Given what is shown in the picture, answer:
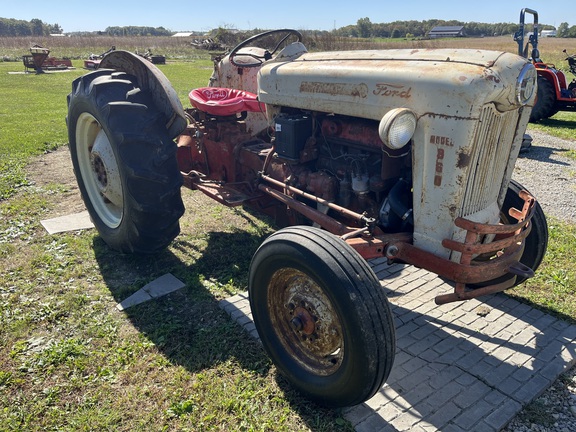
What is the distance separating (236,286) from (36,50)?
2519 centimetres

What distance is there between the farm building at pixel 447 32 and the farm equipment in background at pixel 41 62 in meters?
40.6

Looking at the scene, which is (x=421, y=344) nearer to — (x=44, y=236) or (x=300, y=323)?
(x=300, y=323)

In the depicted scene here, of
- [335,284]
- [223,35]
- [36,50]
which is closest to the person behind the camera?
[335,284]

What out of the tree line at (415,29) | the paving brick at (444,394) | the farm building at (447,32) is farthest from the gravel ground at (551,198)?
the farm building at (447,32)

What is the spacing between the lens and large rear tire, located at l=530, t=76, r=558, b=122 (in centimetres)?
1070

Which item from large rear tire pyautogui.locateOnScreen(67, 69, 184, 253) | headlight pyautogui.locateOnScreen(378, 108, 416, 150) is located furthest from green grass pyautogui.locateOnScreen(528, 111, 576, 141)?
large rear tire pyautogui.locateOnScreen(67, 69, 184, 253)

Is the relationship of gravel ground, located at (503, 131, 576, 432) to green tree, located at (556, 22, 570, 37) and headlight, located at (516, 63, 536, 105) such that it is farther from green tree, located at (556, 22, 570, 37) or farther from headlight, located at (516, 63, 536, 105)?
green tree, located at (556, 22, 570, 37)

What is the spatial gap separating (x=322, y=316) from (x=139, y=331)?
4.80ft

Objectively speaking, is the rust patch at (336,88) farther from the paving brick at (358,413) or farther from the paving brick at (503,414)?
the paving brick at (503,414)

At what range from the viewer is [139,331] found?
327 centimetres

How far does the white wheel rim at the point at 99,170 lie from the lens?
3998mm

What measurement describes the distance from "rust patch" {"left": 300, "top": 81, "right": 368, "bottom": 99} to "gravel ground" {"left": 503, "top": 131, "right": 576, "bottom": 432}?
209cm

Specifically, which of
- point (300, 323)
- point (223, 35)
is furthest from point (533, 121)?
point (223, 35)

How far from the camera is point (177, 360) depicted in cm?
298
